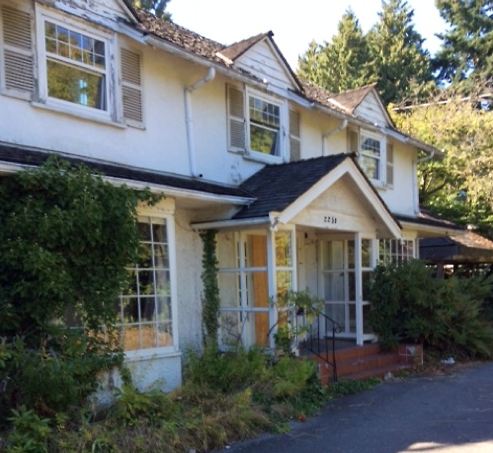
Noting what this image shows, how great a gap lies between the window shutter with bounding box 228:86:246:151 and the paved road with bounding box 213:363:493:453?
4905 millimetres

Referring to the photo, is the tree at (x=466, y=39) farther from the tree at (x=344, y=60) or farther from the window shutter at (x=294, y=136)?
the window shutter at (x=294, y=136)

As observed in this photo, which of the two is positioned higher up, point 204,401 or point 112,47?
point 112,47

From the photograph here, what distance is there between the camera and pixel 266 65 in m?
11.8

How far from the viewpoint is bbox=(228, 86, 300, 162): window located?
10820mm

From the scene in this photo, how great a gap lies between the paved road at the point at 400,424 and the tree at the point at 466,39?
2733 cm

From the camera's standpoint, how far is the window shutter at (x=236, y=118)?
10.7 metres

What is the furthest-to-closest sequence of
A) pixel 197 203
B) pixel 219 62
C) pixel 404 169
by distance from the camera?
1. pixel 404 169
2. pixel 219 62
3. pixel 197 203

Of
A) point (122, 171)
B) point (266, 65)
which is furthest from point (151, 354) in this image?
point (266, 65)

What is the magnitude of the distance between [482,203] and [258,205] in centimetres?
1363

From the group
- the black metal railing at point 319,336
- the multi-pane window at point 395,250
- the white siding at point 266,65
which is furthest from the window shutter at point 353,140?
the black metal railing at point 319,336

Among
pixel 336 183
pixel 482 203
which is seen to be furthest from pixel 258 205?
pixel 482 203

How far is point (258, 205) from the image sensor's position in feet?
31.0

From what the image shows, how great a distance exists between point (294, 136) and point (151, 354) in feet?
19.9

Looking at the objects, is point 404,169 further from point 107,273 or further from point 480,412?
point 107,273
